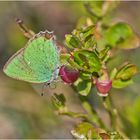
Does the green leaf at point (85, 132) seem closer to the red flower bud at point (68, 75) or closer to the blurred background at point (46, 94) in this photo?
A: the red flower bud at point (68, 75)

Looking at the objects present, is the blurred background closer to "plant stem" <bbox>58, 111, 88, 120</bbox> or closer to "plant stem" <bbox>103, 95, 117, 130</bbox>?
"plant stem" <bbox>103, 95, 117, 130</bbox>

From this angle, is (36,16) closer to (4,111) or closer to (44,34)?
(4,111)

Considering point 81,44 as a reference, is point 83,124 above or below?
below

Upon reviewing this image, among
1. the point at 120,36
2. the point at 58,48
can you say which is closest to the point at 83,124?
the point at 58,48

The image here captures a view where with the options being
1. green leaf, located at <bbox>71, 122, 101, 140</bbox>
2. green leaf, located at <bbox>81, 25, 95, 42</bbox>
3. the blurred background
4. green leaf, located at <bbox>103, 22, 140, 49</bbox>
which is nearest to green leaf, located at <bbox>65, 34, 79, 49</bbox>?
green leaf, located at <bbox>81, 25, 95, 42</bbox>

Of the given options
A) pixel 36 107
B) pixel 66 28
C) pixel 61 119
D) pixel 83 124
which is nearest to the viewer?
pixel 83 124

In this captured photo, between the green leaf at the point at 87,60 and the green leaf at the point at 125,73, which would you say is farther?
the green leaf at the point at 125,73

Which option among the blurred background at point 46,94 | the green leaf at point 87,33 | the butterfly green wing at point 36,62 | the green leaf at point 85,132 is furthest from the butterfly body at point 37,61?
the blurred background at point 46,94
